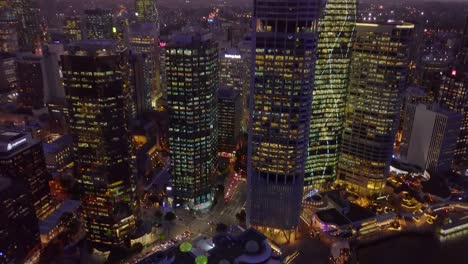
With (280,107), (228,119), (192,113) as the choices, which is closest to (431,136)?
(280,107)

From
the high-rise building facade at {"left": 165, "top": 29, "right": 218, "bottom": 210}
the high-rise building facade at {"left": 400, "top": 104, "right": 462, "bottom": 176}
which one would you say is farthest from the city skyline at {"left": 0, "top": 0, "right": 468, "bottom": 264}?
the high-rise building facade at {"left": 400, "top": 104, "right": 462, "bottom": 176}

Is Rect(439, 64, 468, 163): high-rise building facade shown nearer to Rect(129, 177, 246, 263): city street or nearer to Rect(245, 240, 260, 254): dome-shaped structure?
Rect(129, 177, 246, 263): city street

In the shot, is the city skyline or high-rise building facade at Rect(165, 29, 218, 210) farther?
high-rise building facade at Rect(165, 29, 218, 210)

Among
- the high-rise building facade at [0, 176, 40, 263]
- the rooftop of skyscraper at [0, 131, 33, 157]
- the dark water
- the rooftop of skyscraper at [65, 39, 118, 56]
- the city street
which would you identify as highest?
the rooftop of skyscraper at [65, 39, 118, 56]

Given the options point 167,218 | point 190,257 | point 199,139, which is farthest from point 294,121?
point 167,218

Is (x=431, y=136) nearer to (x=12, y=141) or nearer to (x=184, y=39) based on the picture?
(x=184, y=39)

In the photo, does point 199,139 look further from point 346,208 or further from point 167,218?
point 346,208
